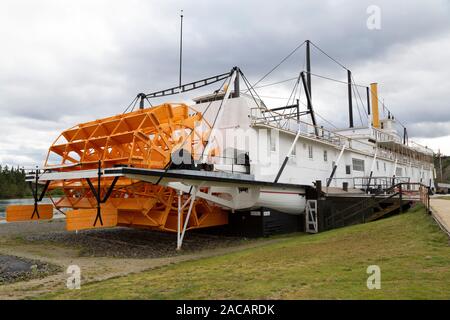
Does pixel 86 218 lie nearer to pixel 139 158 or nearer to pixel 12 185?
pixel 139 158

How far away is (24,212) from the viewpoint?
42.5 feet

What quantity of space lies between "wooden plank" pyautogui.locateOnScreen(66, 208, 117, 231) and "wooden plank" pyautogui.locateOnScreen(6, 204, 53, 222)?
3.72 metres

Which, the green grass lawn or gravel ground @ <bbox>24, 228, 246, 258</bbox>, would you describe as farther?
gravel ground @ <bbox>24, 228, 246, 258</bbox>

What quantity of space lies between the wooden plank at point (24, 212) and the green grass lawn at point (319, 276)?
6.86 m

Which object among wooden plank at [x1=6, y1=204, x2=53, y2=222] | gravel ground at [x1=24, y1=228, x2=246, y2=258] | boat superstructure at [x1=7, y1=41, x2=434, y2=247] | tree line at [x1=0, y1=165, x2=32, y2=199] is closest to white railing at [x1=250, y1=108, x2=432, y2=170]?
boat superstructure at [x1=7, y1=41, x2=434, y2=247]

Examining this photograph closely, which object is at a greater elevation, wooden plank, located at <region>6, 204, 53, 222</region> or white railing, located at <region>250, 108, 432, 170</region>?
white railing, located at <region>250, 108, 432, 170</region>

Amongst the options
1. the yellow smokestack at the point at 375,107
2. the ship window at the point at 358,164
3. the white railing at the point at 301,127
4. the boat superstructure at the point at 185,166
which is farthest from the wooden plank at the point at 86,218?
the yellow smokestack at the point at 375,107

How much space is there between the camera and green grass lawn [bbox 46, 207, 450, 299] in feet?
15.0

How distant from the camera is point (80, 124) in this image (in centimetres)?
1523

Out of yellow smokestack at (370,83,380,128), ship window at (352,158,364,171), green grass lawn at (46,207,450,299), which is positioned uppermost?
yellow smokestack at (370,83,380,128)

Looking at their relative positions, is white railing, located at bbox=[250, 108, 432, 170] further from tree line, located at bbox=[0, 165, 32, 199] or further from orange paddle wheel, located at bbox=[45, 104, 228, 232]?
tree line, located at bbox=[0, 165, 32, 199]

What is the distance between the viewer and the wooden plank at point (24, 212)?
12688 millimetres

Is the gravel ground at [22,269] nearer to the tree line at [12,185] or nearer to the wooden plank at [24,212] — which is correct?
the wooden plank at [24,212]
